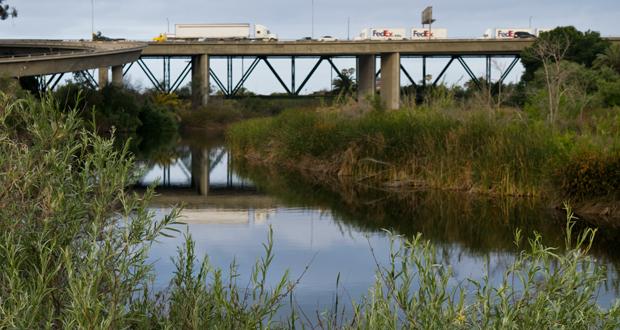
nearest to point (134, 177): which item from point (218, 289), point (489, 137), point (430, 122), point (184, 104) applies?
point (218, 289)

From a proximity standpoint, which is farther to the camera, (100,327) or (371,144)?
(371,144)

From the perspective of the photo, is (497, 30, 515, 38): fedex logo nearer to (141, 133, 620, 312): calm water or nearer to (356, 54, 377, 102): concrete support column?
(356, 54, 377, 102): concrete support column

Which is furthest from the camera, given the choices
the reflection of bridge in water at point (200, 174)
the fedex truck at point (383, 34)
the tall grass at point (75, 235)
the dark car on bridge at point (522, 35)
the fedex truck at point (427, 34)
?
the fedex truck at point (383, 34)

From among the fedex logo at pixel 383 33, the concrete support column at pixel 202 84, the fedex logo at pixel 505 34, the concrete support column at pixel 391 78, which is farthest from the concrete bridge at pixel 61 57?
the fedex logo at pixel 505 34

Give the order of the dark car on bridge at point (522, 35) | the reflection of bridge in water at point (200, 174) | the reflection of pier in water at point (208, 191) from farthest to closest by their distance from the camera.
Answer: the dark car on bridge at point (522, 35)
the reflection of bridge in water at point (200, 174)
the reflection of pier in water at point (208, 191)

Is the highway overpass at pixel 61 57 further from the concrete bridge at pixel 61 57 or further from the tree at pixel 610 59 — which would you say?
the tree at pixel 610 59

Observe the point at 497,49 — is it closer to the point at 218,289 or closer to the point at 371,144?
the point at 371,144

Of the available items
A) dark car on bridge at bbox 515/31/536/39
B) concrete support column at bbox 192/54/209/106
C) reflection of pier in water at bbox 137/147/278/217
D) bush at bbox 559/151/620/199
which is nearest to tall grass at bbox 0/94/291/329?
reflection of pier in water at bbox 137/147/278/217

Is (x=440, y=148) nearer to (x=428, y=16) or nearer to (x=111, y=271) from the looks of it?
(x=111, y=271)

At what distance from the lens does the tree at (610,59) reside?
168ft

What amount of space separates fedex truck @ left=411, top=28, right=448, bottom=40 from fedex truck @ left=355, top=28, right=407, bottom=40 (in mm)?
842

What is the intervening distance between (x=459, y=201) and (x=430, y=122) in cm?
365

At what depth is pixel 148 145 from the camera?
4456 centimetres

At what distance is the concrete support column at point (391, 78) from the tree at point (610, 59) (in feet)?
54.0
